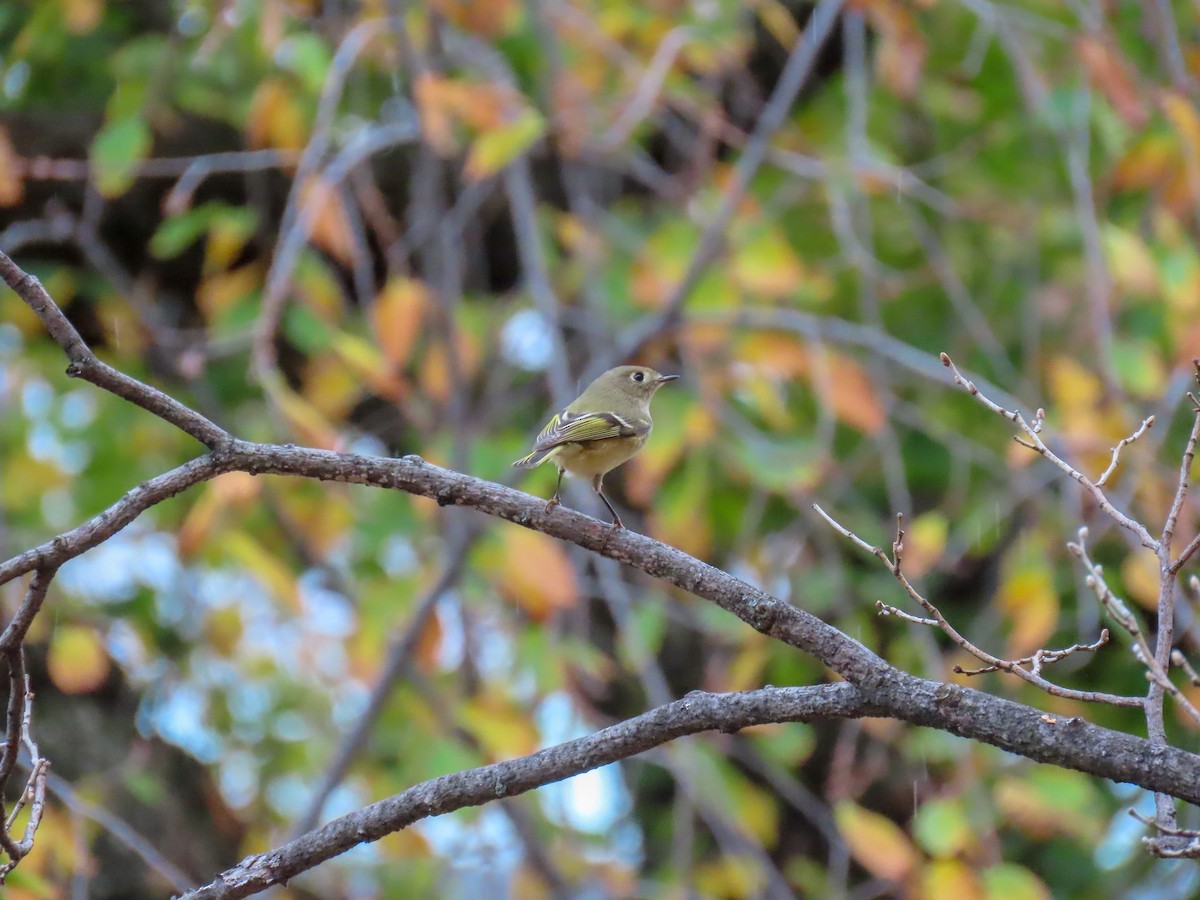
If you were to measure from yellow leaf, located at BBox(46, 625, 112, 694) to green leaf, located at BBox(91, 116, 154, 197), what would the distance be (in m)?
1.69

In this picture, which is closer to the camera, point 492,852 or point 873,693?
point 873,693

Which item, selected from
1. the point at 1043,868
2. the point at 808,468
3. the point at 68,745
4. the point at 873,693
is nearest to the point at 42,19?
the point at 68,745

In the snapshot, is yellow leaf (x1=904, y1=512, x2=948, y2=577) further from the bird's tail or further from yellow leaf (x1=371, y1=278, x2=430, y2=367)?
yellow leaf (x1=371, y1=278, x2=430, y2=367)

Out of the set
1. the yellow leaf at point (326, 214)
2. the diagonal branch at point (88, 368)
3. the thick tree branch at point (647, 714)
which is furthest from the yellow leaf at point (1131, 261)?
the diagonal branch at point (88, 368)

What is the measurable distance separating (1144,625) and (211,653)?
14.2 ft

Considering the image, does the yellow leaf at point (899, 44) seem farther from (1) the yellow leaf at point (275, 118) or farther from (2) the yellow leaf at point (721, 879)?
(2) the yellow leaf at point (721, 879)

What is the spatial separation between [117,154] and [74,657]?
178 cm

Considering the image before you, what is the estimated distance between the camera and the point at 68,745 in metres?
4.86

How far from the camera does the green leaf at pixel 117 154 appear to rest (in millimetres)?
4523

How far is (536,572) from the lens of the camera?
4.50m

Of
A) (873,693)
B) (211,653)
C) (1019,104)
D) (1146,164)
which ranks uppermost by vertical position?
(1019,104)

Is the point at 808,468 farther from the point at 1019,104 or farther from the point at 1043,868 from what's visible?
the point at 1043,868

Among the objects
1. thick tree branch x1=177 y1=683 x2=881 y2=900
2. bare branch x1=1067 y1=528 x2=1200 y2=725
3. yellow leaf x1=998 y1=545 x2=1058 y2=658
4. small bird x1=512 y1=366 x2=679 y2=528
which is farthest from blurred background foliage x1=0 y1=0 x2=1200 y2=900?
bare branch x1=1067 y1=528 x2=1200 y2=725

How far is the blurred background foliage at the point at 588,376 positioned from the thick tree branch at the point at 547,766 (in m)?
2.23
